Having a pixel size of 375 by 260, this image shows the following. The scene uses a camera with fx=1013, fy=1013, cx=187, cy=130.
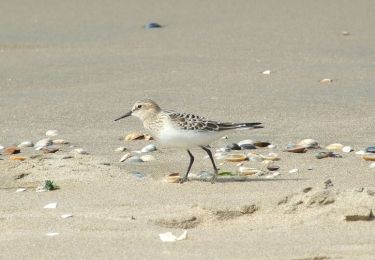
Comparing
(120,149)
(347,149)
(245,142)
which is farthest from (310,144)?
(120,149)

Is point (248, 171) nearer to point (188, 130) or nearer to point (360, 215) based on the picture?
point (188, 130)

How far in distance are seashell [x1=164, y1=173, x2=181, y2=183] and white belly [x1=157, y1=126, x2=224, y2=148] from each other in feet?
0.84

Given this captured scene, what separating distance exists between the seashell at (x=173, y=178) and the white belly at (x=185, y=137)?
255 mm

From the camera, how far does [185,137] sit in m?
8.55

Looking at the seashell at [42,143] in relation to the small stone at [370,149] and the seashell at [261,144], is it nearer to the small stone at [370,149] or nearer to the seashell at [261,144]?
the seashell at [261,144]

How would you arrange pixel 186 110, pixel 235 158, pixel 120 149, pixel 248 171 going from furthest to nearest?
pixel 186 110
pixel 120 149
pixel 235 158
pixel 248 171

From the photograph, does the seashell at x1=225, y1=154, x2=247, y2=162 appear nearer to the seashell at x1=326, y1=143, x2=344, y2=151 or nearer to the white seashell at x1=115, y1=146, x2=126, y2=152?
the seashell at x1=326, y1=143, x2=344, y2=151

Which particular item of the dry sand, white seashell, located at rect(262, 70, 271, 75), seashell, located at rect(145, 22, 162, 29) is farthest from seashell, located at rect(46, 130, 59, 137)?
seashell, located at rect(145, 22, 162, 29)

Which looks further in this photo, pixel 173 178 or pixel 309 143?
pixel 309 143

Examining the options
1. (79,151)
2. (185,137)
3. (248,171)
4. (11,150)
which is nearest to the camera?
(185,137)

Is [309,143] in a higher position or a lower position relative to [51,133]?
lower

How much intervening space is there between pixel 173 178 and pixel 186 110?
2690 mm

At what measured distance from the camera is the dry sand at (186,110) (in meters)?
6.39

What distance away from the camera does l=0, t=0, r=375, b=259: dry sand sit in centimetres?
639
